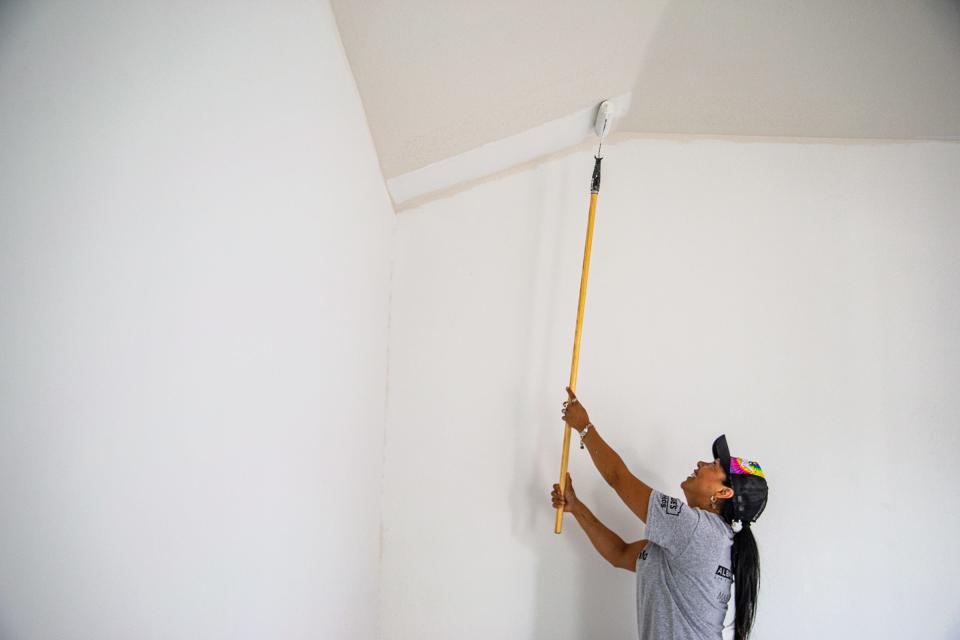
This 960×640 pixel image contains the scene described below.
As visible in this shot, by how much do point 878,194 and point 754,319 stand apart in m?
0.73

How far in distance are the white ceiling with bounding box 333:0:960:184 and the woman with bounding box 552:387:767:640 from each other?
99 centimetres

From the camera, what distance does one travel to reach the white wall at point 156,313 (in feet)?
1.29

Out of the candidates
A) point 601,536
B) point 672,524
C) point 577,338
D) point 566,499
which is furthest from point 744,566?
point 577,338

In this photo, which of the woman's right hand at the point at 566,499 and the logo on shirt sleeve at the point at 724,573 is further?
the woman's right hand at the point at 566,499

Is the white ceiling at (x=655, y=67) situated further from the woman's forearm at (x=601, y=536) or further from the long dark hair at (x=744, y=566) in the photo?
the long dark hair at (x=744, y=566)

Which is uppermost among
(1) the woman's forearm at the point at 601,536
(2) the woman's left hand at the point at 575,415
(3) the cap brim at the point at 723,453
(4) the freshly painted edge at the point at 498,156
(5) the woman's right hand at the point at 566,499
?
(4) the freshly painted edge at the point at 498,156

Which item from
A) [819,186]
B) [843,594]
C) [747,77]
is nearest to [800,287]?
[819,186]

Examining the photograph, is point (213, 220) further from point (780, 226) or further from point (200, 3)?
point (780, 226)

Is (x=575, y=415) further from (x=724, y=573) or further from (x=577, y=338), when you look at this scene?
(x=724, y=573)

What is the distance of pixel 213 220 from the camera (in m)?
0.62

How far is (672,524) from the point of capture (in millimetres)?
1563

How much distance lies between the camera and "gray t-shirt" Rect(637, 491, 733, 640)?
5.13ft

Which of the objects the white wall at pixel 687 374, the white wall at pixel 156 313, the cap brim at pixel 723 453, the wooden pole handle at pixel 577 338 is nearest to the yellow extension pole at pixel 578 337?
the wooden pole handle at pixel 577 338

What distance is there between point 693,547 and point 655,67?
1515 millimetres
